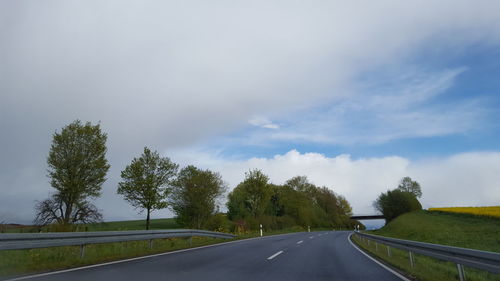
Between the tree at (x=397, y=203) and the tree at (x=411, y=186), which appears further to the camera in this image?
the tree at (x=411, y=186)

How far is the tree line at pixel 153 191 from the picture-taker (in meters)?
27.2

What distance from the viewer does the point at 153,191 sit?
131ft

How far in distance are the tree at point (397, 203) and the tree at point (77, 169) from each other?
190ft

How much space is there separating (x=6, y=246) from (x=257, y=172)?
4348 cm

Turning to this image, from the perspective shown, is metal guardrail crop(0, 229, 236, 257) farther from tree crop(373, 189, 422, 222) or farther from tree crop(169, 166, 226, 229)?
tree crop(373, 189, 422, 222)

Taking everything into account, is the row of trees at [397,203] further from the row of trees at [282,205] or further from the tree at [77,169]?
the tree at [77,169]

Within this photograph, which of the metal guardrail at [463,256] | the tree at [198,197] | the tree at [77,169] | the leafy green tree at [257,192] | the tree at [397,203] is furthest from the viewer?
the tree at [397,203]

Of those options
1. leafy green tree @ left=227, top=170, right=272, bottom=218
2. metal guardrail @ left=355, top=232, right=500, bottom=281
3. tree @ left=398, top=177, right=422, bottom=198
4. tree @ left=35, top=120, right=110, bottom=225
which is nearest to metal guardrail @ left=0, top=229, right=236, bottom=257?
metal guardrail @ left=355, top=232, right=500, bottom=281

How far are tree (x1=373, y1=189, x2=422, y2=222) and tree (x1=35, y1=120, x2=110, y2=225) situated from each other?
58.1m

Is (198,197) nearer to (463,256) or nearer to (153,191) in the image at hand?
(153,191)

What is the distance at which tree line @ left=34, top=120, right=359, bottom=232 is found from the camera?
2725 centimetres

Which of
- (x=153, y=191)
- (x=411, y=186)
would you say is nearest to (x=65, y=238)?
(x=153, y=191)

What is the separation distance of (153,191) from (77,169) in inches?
498

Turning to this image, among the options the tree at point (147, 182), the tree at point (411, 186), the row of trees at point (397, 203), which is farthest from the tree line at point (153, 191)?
the tree at point (411, 186)
